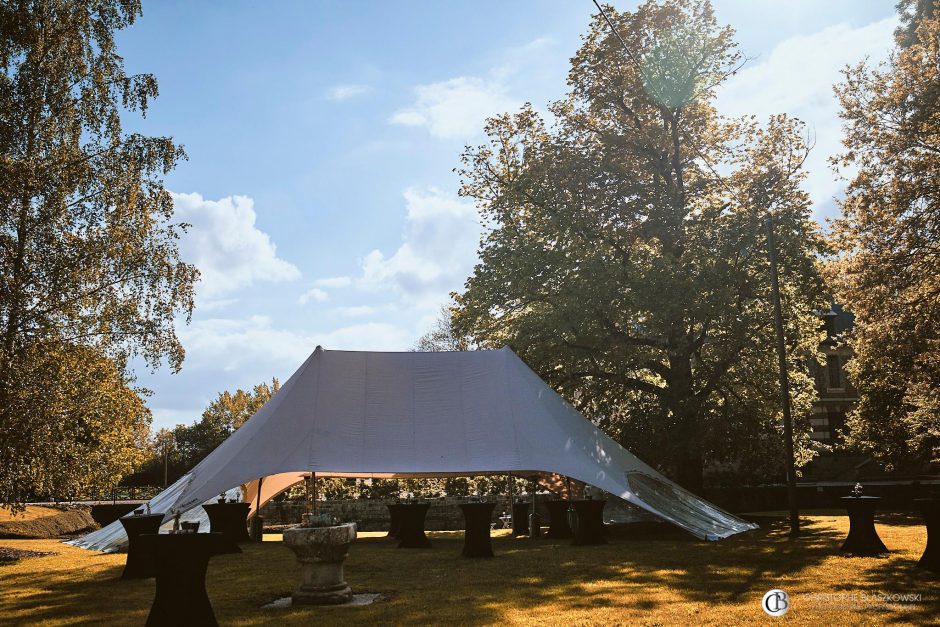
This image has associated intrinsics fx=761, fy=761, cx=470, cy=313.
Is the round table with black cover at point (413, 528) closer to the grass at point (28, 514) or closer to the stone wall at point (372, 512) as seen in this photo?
the stone wall at point (372, 512)

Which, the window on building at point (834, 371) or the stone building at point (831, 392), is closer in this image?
the stone building at point (831, 392)

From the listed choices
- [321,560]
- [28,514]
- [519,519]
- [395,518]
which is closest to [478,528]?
[321,560]

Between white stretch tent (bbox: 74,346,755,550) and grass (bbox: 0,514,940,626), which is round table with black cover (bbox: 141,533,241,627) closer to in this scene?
grass (bbox: 0,514,940,626)

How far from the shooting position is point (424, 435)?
14.3 meters

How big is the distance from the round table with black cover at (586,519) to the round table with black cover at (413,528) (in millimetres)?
2851

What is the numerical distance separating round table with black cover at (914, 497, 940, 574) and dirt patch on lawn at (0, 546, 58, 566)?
545 inches

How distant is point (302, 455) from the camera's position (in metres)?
13.2

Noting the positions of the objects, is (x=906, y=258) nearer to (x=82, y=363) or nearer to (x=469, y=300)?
(x=469, y=300)

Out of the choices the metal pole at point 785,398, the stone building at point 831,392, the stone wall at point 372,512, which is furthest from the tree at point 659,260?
the stone building at point 831,392

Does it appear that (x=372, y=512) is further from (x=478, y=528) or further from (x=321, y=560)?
(x=321, y=560)

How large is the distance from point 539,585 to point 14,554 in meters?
10.0

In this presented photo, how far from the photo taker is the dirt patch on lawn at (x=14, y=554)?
42.5 feet

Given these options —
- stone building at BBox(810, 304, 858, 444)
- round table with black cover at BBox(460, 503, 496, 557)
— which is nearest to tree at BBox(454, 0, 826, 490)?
round table with black cover at BBox(460, 503, 496, 557)

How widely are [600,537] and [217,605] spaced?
854cm
